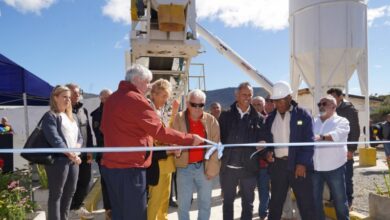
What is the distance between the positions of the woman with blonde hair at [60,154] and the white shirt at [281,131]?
2261mm

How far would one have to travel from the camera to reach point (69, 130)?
4.05m

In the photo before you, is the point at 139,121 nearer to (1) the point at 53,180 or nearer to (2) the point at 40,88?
(1) the point at 53,180

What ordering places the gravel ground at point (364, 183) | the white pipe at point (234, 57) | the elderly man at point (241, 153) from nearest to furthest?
the elderly man at point (241, 153)
the gravel ground at point (364, 183)
the white pipe at point (234, 57)

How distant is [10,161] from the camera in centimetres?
760

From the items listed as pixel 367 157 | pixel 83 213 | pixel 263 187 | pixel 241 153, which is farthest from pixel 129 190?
pixel 367 157

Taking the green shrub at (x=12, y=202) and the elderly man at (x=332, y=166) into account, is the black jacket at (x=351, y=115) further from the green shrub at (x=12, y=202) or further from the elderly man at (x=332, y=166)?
the green shrub at (x=12, y=202)

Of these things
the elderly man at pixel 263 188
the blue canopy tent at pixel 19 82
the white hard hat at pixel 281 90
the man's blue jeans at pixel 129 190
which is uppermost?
the blue canopy tent at pixel 19 82

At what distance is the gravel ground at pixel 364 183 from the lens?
5863 millimetres

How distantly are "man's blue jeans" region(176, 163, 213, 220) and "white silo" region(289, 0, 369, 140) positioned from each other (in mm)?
8629

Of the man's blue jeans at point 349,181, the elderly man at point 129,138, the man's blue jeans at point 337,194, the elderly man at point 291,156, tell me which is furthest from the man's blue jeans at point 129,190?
the man's blue jeans at point 349,181

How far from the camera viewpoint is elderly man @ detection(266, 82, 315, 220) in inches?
152

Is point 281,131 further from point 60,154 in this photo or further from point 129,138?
point 60,154

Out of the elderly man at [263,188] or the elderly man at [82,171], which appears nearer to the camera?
the elderly man at [82,171]

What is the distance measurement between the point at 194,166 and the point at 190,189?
0.87 ft
